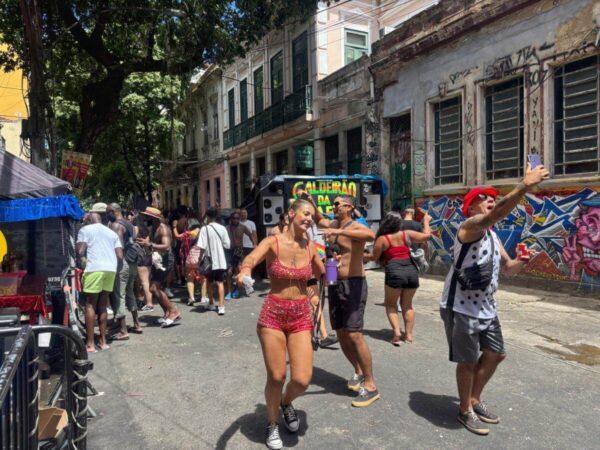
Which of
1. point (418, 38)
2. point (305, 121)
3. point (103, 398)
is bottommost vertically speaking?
point (103, 398)

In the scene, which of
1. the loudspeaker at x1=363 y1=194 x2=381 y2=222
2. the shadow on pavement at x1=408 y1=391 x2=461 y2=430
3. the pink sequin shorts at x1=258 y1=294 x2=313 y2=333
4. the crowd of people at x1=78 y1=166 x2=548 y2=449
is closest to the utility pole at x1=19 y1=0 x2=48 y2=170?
the crowd of people at x1=78 y1=166 x2=548 y2=449

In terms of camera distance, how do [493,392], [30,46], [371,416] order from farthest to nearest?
1. [30,46]
2. [493,392]
3. [371,416]

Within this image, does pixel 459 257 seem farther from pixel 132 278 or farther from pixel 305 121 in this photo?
pixel 305 121

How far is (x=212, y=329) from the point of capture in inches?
263

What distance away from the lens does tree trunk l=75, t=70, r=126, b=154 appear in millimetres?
11492

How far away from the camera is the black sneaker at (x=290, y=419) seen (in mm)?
3471

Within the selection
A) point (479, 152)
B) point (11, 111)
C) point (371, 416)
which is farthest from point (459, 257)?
point (11, 111)

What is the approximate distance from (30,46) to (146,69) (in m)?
3.20

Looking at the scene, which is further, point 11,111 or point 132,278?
point 11,111

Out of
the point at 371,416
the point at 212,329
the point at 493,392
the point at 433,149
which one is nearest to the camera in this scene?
the point at 371,416

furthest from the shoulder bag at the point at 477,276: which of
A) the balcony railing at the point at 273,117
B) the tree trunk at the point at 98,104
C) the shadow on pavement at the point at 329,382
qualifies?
the balcony railing at the point at 273,117

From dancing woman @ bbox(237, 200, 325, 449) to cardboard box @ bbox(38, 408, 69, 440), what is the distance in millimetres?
1338

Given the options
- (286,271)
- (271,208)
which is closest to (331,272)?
(286,271)

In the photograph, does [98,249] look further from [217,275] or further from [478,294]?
[478,294]
